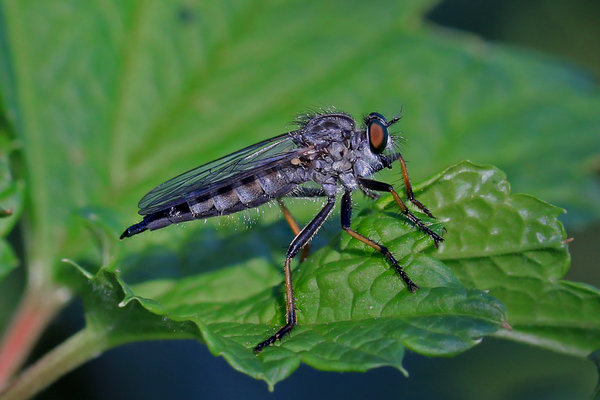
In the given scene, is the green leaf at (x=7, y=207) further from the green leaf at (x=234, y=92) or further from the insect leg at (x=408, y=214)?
the insect leg at (x=408, y=214)

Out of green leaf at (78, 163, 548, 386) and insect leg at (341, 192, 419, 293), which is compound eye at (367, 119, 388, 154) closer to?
insect leg at (341, 192, 419, 293)

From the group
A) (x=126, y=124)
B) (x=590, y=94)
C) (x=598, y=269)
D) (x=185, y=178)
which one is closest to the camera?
(x=185, y=178)

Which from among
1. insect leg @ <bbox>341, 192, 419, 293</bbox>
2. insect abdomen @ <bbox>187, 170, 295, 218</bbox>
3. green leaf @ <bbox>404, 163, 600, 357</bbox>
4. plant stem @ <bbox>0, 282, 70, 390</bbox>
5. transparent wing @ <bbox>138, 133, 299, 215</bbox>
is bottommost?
green leaf @ <bbox>404, 163, 600, 357</bbox>

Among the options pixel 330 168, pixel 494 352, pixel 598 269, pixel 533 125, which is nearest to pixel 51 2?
pixel 330 168

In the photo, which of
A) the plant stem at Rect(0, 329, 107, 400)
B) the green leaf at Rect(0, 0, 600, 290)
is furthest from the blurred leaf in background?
the plant stem at Rect(0, 329, 107, 400)

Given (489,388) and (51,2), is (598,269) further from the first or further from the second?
(51,2)

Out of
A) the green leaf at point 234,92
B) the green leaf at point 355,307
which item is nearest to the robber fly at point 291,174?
the green leaf at point 234,92

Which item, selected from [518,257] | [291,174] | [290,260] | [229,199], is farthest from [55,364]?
[518,257]
